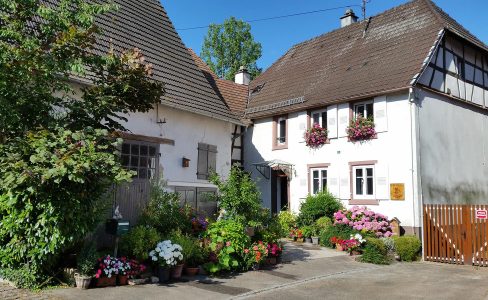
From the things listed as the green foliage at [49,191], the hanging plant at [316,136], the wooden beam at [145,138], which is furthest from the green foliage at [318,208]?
the green foliage at [49,191]

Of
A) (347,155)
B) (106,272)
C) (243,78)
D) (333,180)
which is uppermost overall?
(243,78)

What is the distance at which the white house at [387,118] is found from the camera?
15375 mm

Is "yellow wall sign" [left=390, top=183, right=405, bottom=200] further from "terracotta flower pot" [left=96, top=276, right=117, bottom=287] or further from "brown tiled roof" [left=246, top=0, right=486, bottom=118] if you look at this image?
"terracotta flower pot" [left=96, top=276, right=117, bottom=287]

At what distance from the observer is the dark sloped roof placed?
12961 mm

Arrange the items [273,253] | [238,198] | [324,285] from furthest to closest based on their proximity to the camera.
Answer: [273,253] < [238,198] < [324,285]

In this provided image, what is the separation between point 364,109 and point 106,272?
39.4 ft

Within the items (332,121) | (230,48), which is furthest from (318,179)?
(230,48)

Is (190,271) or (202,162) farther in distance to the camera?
(202,162)

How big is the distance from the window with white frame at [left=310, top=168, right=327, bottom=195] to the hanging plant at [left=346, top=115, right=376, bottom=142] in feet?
6.37

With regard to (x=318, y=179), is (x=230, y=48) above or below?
above

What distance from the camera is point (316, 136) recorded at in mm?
17953

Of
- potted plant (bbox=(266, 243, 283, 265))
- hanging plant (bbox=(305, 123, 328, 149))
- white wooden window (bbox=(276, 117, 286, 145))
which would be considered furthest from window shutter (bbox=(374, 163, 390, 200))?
potted plant (bbox=(266, 243, 283, 265))

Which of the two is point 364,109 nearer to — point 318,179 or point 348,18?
point 318,179

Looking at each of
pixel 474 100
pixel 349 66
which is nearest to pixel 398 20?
pixel 349 66
